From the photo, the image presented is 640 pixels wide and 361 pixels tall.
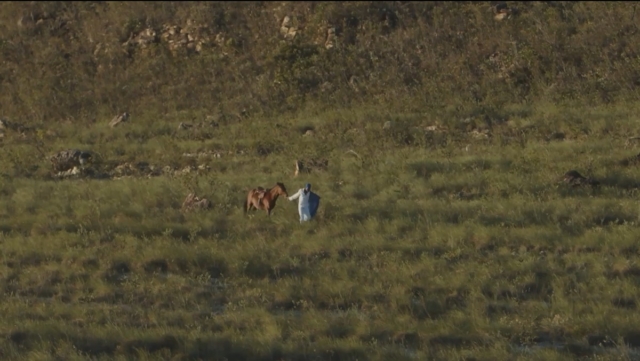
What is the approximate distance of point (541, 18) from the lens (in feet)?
81.8

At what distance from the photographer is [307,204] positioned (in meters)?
14.3

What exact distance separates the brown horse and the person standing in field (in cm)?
41

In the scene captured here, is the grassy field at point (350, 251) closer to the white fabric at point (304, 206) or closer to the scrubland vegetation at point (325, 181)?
the scrubland vegetation at point (325, 181)

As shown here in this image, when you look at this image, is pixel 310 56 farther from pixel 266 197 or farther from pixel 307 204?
pixel 307 204

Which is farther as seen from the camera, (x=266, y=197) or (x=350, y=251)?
(x=266, y=197)

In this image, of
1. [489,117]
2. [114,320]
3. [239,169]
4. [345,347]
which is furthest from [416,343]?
[489,117]

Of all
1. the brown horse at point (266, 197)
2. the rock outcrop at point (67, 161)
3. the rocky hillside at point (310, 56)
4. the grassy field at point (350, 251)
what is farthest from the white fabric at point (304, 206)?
the rocky hillside at point (310, 56)

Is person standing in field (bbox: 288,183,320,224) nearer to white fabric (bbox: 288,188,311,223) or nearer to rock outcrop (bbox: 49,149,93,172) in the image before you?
white fabric (bbox: 288,188,311,223)

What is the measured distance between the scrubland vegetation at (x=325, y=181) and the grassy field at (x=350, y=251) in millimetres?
41

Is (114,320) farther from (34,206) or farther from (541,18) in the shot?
(541,18)

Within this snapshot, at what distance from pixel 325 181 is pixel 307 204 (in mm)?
2716

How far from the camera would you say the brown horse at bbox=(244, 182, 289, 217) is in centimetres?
1472

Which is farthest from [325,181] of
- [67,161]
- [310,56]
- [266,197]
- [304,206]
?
[310,56]

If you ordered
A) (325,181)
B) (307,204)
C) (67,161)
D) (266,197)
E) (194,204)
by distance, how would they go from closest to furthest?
(307,204)
(266,197)
(194,204)
(325,181)
(67,161)
